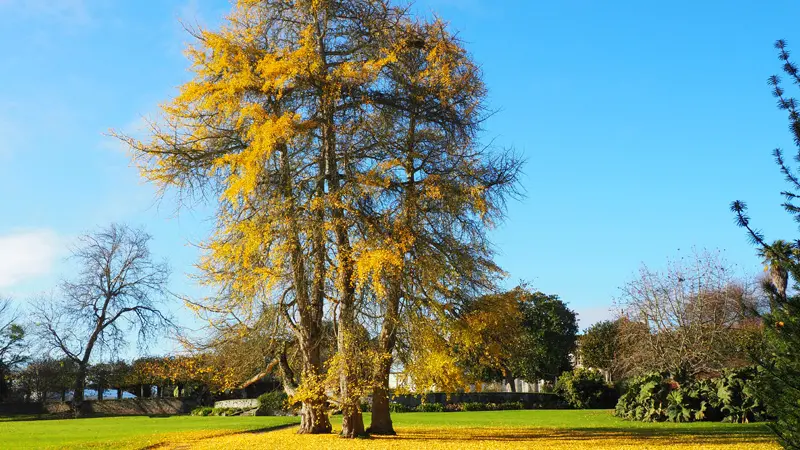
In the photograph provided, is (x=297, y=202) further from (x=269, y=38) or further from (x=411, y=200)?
(x=269, y=38)

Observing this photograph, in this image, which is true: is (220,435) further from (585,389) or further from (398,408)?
(585,389)

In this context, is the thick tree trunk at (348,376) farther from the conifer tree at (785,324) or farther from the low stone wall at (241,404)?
the low stone wall at (241,404)

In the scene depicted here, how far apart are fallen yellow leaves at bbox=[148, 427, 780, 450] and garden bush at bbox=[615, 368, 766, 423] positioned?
4.71 metres

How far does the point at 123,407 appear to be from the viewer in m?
44.9

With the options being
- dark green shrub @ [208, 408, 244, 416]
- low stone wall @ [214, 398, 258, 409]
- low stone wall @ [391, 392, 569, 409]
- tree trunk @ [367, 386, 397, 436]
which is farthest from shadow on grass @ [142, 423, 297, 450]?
low stone wall @ [391, 392, 569, 409]

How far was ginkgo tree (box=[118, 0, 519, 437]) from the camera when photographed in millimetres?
18875

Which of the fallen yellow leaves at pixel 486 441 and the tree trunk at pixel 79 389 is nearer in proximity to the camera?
the fallen yellow leaves at pixel 486 441

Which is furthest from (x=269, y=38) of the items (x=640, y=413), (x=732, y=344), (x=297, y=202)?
(x=732, y=344)

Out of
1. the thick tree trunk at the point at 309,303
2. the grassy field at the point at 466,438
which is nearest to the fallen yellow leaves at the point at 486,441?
the grassy field at the point at 466,438

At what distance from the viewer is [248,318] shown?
20.3m

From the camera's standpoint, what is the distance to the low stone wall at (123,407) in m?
44.2

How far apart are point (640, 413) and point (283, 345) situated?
1316 centimetres

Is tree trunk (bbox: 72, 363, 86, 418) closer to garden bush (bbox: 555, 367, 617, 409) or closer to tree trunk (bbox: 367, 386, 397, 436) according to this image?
garden bush (bbox: 555, 367, 617, 409)

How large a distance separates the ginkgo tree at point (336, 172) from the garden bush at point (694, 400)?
9.12 m
